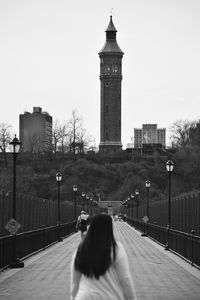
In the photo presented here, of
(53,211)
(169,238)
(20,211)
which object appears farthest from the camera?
(53,211)

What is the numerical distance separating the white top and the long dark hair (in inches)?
1.9

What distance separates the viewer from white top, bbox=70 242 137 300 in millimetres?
7035

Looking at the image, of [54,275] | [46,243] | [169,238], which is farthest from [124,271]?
[46,243]

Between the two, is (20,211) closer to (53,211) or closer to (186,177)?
(53,211)

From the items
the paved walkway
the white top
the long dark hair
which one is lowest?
the paved walkway

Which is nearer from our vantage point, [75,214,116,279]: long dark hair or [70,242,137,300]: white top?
[70,242,137,300]: white top

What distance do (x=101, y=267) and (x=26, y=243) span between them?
69.9ft

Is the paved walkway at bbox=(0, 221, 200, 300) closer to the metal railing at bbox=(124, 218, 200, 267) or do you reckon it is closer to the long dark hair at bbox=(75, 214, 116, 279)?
the metal railing at bbox=(124, 218, 200, 267)

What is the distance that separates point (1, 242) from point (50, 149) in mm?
175788

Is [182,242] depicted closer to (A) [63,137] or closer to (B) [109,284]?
(B) [109,284]

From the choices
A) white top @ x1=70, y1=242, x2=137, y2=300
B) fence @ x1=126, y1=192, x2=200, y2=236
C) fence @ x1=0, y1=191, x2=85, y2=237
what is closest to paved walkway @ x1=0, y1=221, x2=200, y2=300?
fence @ x1=126, y1=192, x2=200, y2=236

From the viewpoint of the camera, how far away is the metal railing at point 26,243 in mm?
22719

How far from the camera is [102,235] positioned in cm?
726

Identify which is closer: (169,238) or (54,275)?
(54,275)
